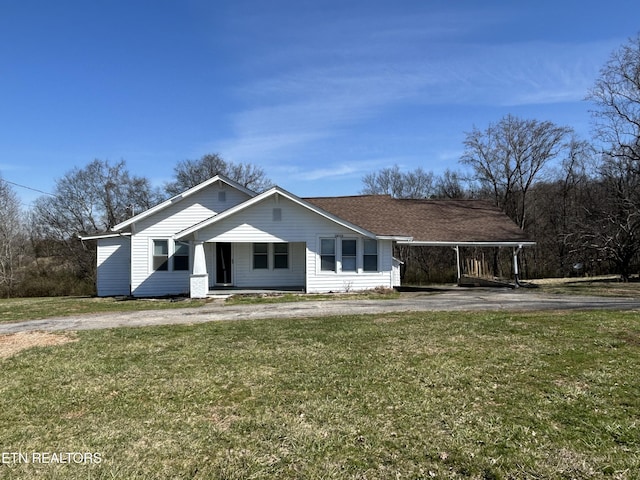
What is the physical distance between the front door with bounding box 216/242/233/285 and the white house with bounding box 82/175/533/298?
45mm

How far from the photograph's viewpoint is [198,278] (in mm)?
16203

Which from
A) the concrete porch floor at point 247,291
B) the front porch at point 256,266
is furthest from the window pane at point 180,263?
the concrete porch floor at point 247,291

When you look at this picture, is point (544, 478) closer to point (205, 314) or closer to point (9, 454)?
point (9, 454)

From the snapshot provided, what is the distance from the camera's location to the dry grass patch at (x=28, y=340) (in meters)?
7.58

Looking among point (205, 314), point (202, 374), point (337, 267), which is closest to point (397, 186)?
point (337, 267)

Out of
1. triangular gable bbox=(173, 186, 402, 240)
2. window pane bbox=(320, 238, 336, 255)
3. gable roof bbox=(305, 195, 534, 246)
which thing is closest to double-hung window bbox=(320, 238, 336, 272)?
window pane bbox=(320, 238, 336, 255)

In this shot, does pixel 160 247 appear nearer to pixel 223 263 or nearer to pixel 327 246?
pixel 223 263

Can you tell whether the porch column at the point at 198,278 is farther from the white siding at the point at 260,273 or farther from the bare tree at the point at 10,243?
the bare tree at the point at 10,243

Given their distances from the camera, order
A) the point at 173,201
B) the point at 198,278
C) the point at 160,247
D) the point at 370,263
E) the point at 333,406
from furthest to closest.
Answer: the point at 160,247
the point at 173,201
the point at 370,263
the point at 198,278
the point at 333,406

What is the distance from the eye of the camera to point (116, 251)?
1972cm

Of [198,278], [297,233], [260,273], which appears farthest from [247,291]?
[297,233]

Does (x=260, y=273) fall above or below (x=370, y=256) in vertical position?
below

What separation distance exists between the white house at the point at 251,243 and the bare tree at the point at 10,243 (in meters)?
12.6

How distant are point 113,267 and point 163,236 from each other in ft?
11.4
